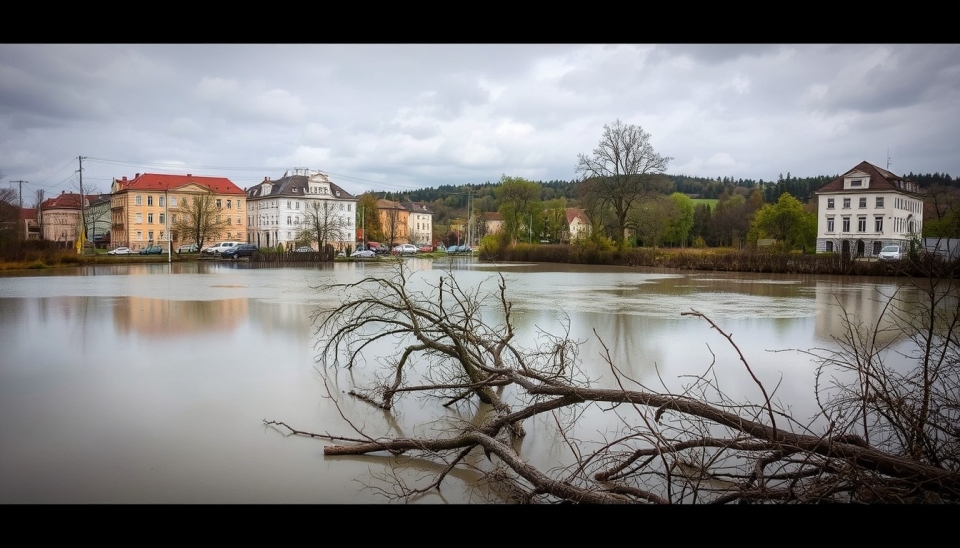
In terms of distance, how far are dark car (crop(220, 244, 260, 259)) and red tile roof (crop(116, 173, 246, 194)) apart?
3.83 metres

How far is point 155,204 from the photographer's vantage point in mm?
41344

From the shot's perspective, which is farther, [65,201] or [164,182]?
[164,182]

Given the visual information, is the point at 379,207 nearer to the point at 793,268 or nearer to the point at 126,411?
the point at 793,268

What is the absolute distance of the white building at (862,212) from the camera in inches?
1264

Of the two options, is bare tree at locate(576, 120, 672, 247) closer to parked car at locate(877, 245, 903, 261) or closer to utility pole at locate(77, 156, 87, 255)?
parked car at locate(877, 245, 903, 261)

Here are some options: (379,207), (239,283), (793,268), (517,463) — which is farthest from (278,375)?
(379,207)

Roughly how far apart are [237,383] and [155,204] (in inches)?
1485

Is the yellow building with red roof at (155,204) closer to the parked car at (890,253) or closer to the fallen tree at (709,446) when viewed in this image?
the fallen tree at (709,446)

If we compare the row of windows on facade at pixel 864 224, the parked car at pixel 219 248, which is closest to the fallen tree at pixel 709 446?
the row of windows on facade at pixel 864 224

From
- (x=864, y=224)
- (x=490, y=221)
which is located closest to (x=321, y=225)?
(x=490, y=221)

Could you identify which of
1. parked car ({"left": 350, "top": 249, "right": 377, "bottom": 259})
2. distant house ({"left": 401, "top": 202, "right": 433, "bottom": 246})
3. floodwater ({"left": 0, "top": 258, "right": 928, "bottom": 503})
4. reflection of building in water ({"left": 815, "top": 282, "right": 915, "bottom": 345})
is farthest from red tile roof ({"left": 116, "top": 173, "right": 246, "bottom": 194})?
reflection of building in water ({"left": 815, "top": 282, "right": 915, "bottom": 345})

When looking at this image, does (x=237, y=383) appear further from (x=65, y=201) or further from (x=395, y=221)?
(x=395, y=221)
